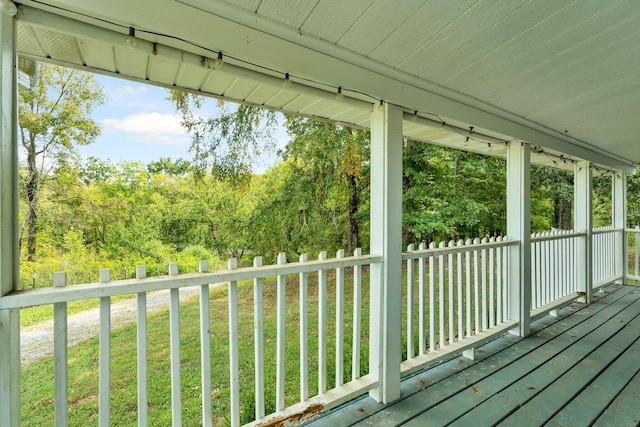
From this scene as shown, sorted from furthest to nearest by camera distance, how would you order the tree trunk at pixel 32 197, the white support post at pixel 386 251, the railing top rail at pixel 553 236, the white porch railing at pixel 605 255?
the tree trunk at pixel 32 197, the white porch railing at pixel 605 255, the railing top rail at pixel 553 236, the white support post at pixel 386 251

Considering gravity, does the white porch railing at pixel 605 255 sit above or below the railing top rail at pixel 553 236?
below

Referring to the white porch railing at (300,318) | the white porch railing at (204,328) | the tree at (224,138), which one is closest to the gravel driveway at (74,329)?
the white porch railing at (300,318)

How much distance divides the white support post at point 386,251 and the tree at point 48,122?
6905 millimetres

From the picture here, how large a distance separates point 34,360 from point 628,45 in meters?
6.28

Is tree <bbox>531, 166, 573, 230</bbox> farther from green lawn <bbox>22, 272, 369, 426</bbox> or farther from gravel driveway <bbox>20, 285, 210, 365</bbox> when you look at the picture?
gravel driveway <bbox>20, 285, 210, 365</bbox>

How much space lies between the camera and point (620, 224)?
516cm

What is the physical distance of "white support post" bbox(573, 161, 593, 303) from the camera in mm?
4062

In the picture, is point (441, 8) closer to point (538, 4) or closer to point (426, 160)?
point (538, 4)

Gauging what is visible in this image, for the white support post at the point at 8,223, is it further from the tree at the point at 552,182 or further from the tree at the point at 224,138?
the tree at the point at 552,182

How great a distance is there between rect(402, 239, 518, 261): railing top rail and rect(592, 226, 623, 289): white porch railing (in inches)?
111

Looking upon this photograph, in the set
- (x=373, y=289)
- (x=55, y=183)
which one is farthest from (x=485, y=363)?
(x=55, y=183)

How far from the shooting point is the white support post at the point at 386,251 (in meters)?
1.96

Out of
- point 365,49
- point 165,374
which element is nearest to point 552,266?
point 365,49

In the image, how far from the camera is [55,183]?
20.2 feet
